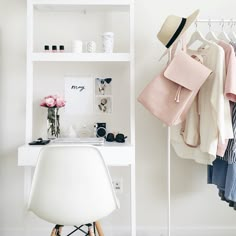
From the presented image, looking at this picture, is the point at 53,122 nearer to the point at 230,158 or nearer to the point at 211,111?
the point at 211,111

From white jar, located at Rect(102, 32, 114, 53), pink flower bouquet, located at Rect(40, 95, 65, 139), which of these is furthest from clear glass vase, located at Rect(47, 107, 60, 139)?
white jar, located at Rect(102, 32, 114, 53)

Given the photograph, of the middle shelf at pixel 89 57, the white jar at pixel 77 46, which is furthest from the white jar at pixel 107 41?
the white jar at pixel 77 46

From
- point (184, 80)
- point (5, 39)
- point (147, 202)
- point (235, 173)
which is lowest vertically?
point (147, 202)

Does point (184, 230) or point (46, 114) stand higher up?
point (46, 114)

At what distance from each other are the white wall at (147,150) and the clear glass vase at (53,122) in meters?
0.25

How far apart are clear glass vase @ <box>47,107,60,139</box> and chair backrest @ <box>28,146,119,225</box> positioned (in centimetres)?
68

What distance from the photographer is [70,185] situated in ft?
4.49

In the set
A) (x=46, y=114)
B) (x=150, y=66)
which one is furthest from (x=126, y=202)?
(x=150, y=66)

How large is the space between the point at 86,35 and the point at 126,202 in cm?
127

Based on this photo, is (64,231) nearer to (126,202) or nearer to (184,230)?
(126,202)

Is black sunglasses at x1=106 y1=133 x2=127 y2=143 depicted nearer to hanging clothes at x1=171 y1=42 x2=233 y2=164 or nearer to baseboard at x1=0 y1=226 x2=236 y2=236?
hanging clothes at x1=171 y1=42 x2=233 y2=164

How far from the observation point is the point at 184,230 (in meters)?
2.20

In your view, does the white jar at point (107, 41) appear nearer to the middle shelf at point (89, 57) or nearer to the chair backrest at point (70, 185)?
the middle shelf at point (89, 57)

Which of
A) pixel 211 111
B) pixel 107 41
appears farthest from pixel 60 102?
pixel 211 111
